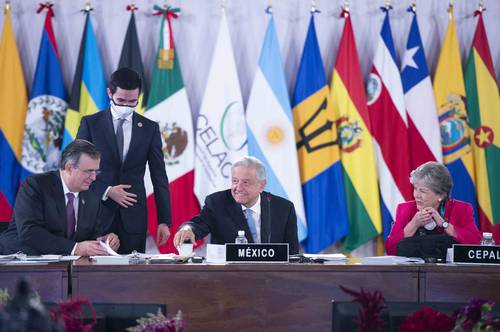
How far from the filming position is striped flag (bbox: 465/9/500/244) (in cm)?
607

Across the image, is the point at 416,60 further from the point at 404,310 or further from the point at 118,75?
the point at 404,310

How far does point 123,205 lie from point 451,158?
9.06 feet

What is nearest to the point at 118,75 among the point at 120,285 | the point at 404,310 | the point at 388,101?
the point at 120,285

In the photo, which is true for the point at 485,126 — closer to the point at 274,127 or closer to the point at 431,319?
the point at 274,127

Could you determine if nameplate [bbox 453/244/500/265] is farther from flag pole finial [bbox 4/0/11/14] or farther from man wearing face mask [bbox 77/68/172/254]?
flag pole finial [bbox 4/0/11/14]

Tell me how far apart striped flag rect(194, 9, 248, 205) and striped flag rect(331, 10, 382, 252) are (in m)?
0.76

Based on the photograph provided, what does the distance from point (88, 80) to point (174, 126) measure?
0.71 metres

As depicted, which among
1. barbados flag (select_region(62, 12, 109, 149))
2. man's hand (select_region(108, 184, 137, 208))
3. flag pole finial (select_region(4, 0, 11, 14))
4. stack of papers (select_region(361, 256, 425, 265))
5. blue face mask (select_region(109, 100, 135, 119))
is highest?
flag pole finial (select_region(4, 0, 11, 14))

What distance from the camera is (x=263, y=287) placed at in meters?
3.40

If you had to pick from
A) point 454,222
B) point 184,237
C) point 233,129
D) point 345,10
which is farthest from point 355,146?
point 184,237

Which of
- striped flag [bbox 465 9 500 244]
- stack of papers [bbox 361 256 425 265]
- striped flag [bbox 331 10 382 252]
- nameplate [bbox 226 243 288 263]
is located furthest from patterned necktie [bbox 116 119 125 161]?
striped flag [bbox 465 9 500 244]

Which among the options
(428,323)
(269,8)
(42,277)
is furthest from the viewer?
(269,8)

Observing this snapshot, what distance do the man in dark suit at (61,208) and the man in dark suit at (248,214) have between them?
48 cm

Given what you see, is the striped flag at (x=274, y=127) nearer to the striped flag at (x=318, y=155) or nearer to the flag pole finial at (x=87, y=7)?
the striped flag at (x=318, y=155)
